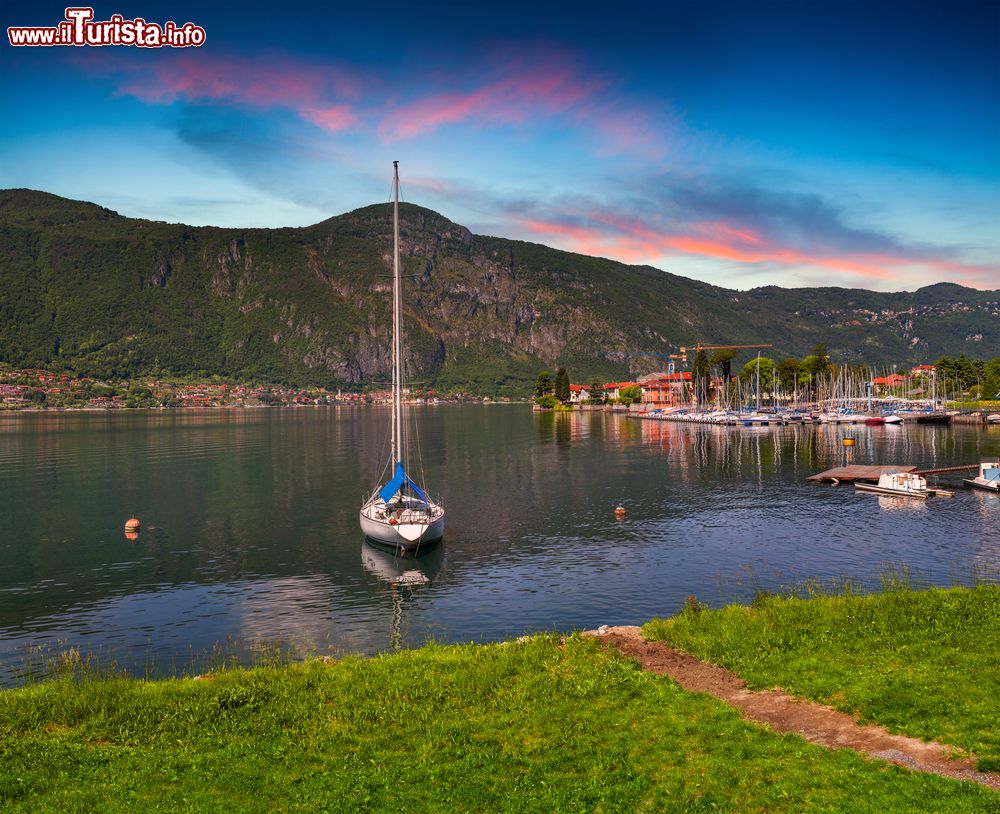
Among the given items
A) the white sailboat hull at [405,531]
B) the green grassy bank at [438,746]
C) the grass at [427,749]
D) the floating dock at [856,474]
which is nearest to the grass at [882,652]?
the green grassy bank at [438,746]

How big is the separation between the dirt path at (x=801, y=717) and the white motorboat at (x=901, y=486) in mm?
58933

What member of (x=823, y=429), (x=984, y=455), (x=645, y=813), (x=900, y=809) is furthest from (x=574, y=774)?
(x=823, y=429)

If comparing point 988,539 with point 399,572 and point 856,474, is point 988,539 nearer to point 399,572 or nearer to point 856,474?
point 856,474

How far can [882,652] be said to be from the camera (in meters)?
20.6

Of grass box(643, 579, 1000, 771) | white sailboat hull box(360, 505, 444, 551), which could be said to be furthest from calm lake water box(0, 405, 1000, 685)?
grass box(643, 579, 1000, 771)

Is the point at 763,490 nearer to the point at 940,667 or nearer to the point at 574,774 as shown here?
the point at 940,667

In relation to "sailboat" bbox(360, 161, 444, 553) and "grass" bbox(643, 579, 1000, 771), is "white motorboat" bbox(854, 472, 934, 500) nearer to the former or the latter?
"grass" bbox(643, 579, 1000, 771)

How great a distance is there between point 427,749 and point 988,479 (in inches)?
3073

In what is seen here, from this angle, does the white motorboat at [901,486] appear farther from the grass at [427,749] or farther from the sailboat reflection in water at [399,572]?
the grass at [427,749]

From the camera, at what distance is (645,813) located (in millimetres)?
12484

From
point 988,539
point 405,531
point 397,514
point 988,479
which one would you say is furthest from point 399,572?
point 988,479

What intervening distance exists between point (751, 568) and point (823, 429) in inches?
5275

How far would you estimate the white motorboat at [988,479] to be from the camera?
236ft

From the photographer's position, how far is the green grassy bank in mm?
12992
